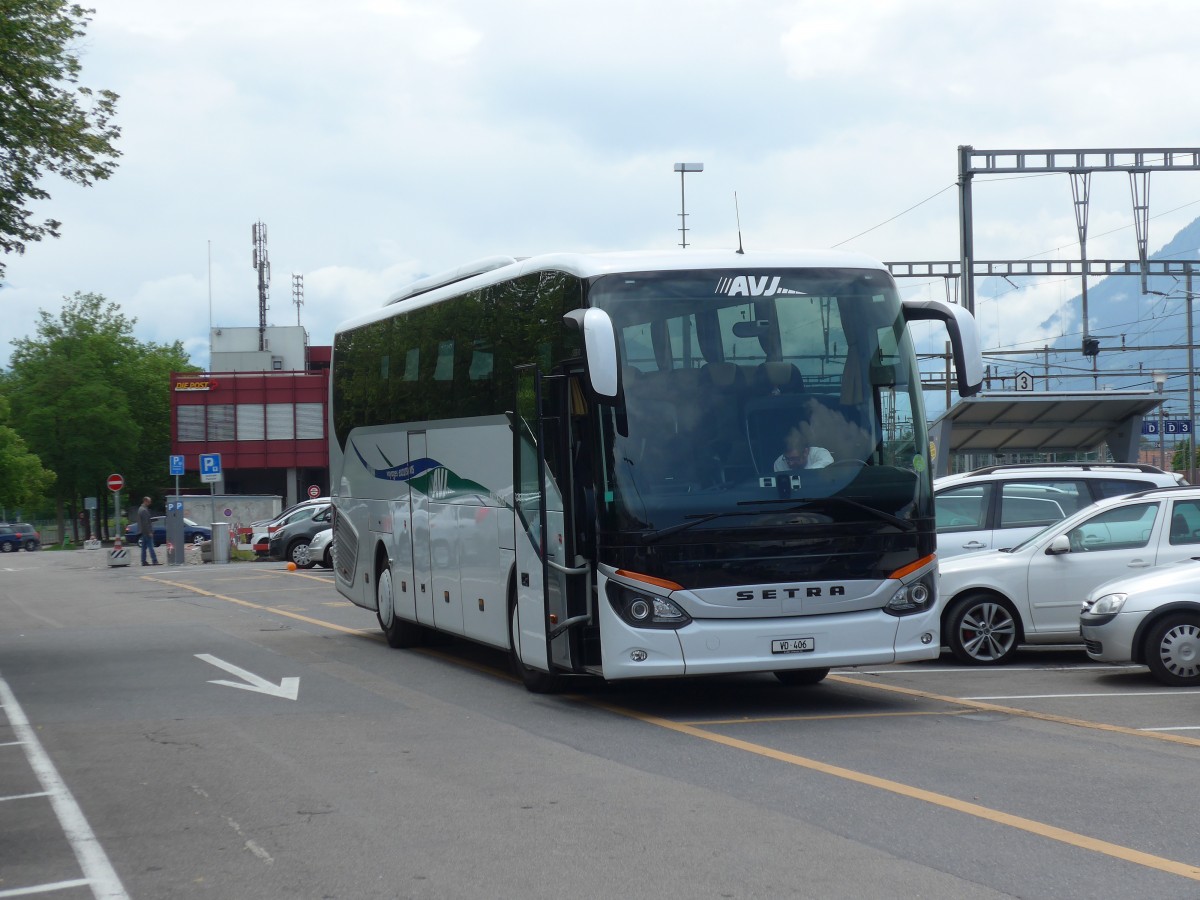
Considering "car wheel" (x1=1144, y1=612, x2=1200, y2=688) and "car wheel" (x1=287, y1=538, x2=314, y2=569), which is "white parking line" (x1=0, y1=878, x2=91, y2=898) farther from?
"car wheel" (x1=287, y1=538, x2=314, y2=569)

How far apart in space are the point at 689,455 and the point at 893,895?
5.12 m

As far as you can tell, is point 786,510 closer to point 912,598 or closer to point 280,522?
point 912,598

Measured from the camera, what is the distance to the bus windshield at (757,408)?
10609 millimetres

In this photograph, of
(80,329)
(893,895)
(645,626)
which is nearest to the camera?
(893,895)

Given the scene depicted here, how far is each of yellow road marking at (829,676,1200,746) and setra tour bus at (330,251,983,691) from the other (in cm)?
71

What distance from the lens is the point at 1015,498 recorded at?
15828mm

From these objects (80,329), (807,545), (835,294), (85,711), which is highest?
(80,329)

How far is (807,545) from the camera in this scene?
1066 cm

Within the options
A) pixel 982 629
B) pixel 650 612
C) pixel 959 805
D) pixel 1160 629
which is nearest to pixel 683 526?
pixel 650 612

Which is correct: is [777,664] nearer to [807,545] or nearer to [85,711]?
[807,545]

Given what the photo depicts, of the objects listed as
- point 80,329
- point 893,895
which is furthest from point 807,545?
point 80,329

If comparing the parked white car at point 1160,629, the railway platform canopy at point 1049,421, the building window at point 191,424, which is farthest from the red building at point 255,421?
the parked white car at point 1160,629

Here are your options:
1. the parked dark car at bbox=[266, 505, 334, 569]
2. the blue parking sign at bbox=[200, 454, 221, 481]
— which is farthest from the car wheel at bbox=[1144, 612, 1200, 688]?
the blue parking sign at bbox=[200, 454, 221, 481]

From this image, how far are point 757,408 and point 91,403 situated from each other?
84.1 meters
